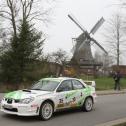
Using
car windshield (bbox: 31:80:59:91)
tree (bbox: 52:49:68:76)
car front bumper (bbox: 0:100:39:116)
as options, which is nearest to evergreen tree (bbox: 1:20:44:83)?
car windshield (bbox: 31:80:59:91)

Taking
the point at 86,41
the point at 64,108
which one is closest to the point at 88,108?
the point at 64,108

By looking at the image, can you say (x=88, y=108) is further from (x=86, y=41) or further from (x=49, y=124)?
(x=86, y=41)

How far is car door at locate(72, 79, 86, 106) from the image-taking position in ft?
54.7

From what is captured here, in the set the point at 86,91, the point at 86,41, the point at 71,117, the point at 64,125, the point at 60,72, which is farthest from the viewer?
the point at 86,41


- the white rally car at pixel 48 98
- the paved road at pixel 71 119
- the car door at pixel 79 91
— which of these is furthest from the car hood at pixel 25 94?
the car door at pixel 79 91

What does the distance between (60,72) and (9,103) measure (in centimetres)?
3615

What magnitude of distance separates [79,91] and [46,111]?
2502 millimetres

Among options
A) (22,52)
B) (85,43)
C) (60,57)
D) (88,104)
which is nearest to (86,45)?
(85,43)

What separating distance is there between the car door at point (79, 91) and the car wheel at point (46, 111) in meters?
1.92

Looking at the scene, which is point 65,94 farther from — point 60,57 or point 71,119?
point 60,57

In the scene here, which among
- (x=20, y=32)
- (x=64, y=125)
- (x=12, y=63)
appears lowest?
(x=64, y=125)

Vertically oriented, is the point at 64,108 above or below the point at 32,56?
below

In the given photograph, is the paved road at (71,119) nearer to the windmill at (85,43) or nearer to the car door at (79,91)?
the car door at (79,91)

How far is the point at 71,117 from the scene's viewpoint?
15.7 metres
